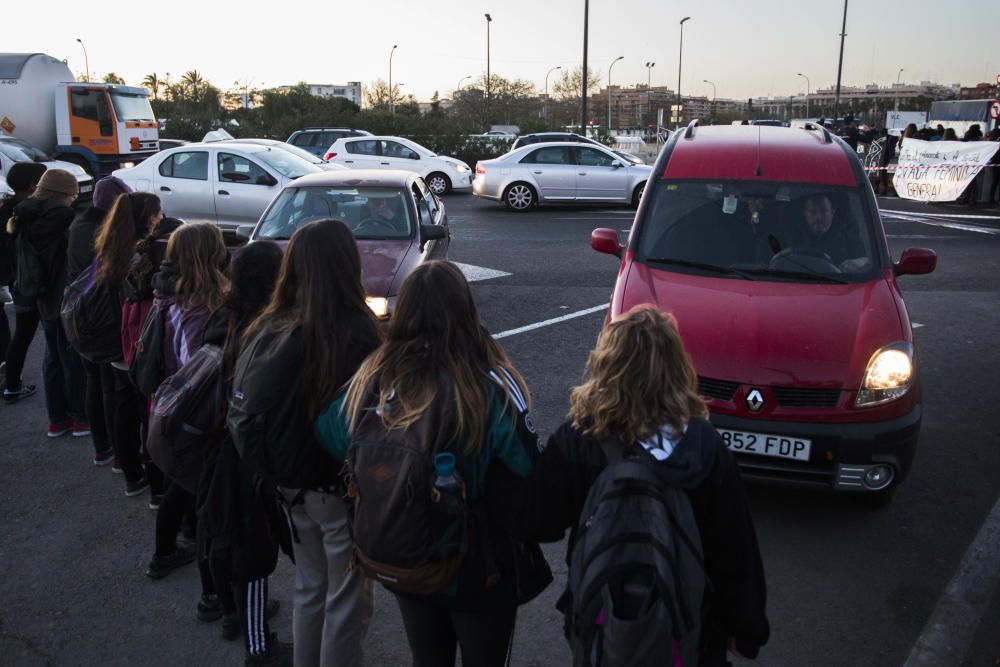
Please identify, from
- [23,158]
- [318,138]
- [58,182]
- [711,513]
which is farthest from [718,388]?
[318,138]

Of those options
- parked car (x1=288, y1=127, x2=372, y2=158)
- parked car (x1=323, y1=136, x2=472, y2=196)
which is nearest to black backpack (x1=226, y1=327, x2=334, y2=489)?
parked car (x1=323, y1=136, x2=472, y2=196)

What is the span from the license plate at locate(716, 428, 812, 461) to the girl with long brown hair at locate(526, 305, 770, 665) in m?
1.89

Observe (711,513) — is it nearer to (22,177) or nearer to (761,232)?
(761,232)

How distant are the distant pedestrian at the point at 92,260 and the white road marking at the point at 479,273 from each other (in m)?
5.94

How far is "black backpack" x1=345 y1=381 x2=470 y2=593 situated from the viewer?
210 cm

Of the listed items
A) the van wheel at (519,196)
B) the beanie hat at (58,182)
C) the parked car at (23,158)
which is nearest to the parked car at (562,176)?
the van wheel at (519,196)

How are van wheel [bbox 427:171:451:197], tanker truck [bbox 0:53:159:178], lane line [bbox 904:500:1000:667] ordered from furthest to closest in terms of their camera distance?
tanker truck [bbox 0:53:159:178], van wheel [bbox 427:171:451:197], lane line [bbox 904:500:1000:667]

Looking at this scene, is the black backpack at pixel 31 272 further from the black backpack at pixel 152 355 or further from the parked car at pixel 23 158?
the parked car at pixel 23 158

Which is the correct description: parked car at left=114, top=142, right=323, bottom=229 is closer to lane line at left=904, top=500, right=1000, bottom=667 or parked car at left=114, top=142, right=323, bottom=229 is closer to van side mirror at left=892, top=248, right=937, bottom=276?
van side mirror at left=892, top=248, right=937, bottom=276

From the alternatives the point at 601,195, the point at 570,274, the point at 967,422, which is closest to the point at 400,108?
the point at 601,195

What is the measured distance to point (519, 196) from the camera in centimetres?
1759

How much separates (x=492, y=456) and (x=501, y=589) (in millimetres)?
394

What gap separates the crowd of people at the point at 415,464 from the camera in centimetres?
203

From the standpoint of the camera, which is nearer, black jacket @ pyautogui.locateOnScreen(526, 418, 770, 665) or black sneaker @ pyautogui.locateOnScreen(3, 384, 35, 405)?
black jacket @ pyautogui.locateOnScreen(526, 418, 770, 665)
